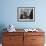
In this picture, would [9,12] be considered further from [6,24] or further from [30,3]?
[30,3]

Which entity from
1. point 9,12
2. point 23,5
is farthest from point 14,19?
point 23,5

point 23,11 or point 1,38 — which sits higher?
point 23,11

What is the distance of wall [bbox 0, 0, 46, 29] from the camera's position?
4230 mm

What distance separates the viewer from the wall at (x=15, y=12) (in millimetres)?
4230

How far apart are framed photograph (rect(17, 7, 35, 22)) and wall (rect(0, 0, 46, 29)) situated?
0.10 meters

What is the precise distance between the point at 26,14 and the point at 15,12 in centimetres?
37

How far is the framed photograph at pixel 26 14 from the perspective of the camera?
4246mm

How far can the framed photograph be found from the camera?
4.25 m

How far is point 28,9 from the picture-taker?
4250 mm

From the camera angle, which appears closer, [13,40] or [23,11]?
[13,40]

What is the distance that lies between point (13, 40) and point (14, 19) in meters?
0.80

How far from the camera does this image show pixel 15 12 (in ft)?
13.9

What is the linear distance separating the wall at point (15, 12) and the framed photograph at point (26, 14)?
0.10m

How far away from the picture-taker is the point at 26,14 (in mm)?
4273
